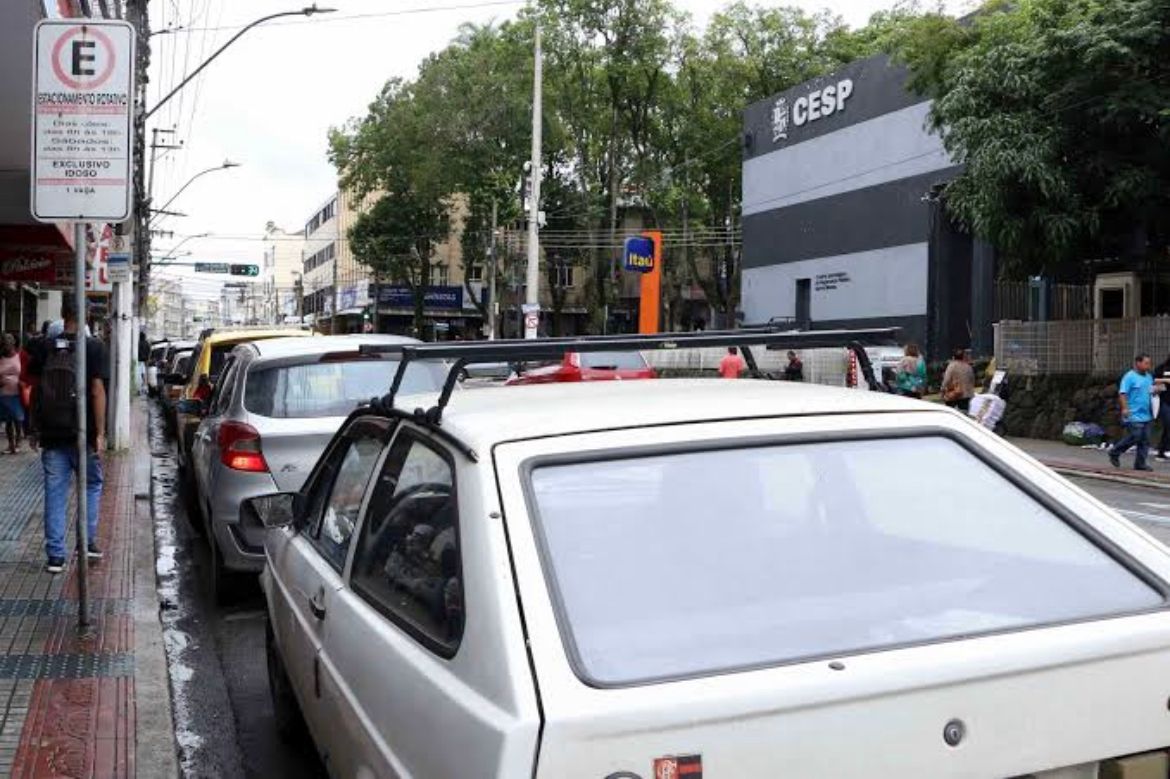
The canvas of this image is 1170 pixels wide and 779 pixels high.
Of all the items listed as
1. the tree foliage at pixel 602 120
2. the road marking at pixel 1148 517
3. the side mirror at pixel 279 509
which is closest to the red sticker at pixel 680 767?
the side mirror at pixel 279 509

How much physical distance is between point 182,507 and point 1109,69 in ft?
54.5

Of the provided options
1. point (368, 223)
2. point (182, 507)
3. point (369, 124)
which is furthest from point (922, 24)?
point (368, 223)

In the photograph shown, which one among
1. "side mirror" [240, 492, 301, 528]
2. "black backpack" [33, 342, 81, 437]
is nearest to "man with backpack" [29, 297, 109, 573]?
"black backpack" [33, 342, 81, 437]

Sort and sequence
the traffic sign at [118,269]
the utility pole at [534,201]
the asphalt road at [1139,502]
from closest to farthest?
the asphalt road at [1139,502] → the traffic sign at [118,269] → the utility pole at [534,201]

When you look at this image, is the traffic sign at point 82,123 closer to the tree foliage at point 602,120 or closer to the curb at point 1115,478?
the curb at point 1115,478

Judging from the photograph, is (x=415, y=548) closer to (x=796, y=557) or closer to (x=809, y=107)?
(x=796, y=557)

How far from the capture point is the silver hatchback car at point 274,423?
7.33m

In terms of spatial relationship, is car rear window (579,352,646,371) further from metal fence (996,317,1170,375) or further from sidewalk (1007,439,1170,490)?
metal fence (996,317,1170,375)

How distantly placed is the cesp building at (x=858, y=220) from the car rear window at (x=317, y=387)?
893 inches

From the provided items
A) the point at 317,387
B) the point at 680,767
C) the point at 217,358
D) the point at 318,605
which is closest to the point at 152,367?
the point at 217,358

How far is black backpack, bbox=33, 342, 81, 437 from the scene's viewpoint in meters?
7.39

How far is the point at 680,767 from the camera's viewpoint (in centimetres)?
206

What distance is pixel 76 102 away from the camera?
6316 millimetres

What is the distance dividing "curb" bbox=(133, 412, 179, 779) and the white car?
1.81m
